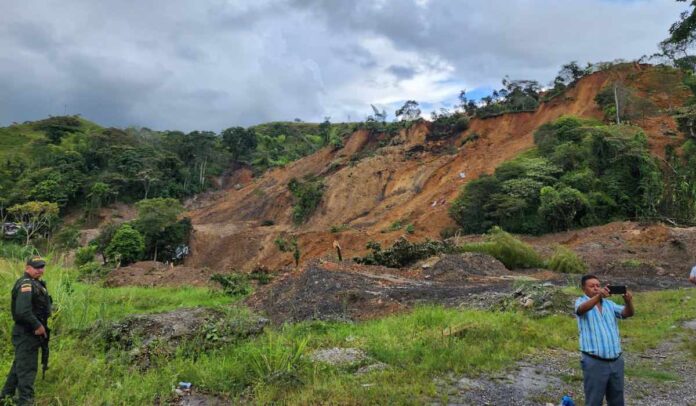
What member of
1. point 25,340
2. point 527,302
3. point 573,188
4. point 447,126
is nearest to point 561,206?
point 573,188

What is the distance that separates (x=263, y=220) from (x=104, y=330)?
35324 mm

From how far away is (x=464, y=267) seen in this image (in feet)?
50.2

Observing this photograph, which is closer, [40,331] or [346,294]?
[40,331]

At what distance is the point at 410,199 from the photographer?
3572 cm

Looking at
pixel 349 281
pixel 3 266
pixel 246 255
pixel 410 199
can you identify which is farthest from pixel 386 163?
pixel 3 266

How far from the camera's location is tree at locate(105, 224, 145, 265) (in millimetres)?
28828

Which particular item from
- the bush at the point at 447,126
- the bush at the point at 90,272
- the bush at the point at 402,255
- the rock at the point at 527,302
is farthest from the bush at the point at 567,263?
the bush at the point at 447,126

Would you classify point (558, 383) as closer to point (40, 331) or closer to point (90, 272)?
point (40, 331)

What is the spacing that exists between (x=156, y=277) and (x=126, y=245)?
11858 mm

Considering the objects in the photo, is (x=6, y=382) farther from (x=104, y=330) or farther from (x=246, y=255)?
(x=246, y=255)

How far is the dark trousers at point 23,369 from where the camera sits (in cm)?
506

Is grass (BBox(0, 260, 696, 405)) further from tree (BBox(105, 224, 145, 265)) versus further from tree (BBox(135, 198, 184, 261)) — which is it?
tree (BBox(135, 198, 184, 261))

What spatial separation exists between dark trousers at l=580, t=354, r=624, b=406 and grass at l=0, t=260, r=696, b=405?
1.62 meters

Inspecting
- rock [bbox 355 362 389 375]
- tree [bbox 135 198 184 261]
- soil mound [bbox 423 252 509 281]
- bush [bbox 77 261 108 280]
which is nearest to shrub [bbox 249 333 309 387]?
rock [bbox 355 362 389 375]
